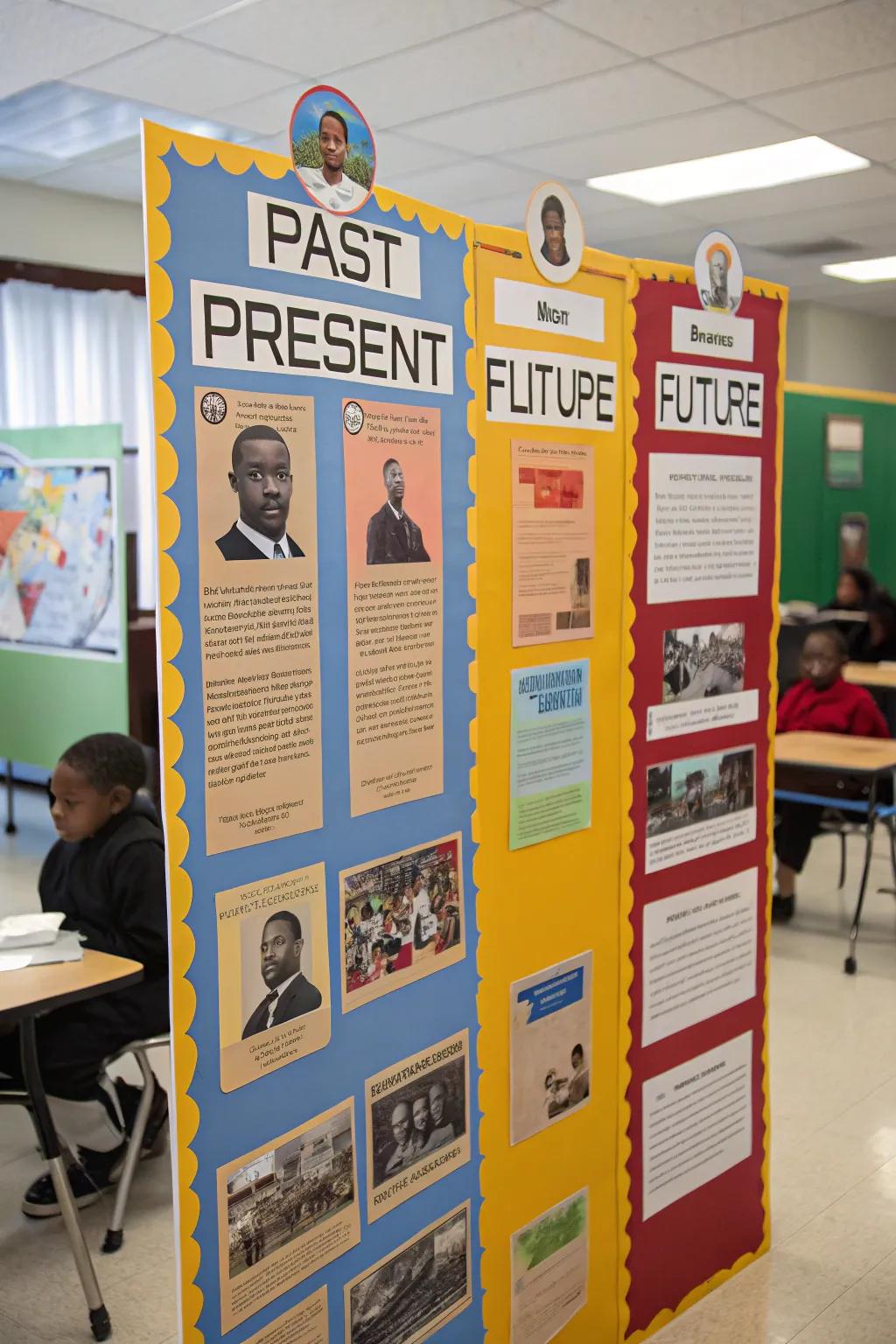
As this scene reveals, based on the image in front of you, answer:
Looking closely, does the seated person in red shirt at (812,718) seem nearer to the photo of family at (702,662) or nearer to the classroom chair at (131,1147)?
the photo of family at (702,662)

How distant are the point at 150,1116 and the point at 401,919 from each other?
1.65 m

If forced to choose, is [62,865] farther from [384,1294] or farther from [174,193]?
[174,193]

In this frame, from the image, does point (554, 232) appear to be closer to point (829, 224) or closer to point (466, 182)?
point (466, 182)

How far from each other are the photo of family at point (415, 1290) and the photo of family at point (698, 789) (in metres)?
0.84

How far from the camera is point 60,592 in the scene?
591 cm

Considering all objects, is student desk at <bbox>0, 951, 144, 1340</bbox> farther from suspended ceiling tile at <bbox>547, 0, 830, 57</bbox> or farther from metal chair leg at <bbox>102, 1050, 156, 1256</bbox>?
suspended ceiling tile at <bbox>547, 0, 830, 57</bbox>

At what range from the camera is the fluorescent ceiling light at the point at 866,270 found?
8344 mm

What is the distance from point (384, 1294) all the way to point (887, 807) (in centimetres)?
347

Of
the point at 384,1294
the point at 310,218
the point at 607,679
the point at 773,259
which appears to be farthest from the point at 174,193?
the point at 773,259

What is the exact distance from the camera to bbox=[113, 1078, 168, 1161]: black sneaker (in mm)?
3240

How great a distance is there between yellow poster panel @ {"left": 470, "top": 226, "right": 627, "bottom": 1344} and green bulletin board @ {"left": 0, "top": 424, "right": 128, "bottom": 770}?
3.66 m

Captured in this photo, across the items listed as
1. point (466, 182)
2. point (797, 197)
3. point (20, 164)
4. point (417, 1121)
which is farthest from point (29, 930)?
point (797, 197)

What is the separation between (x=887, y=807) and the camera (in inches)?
193

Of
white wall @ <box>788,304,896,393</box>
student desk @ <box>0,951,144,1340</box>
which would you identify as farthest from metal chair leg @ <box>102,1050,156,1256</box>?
white wall @ <box>788,304,896,393</box>
